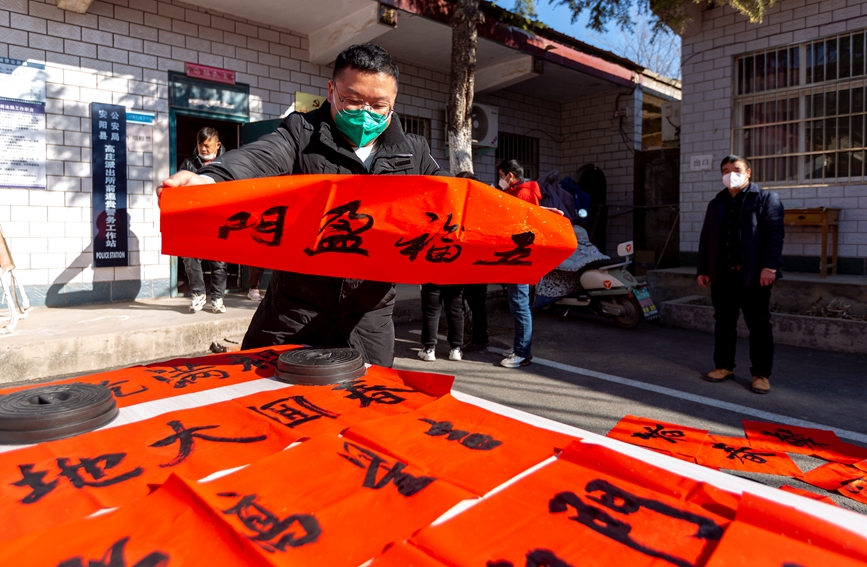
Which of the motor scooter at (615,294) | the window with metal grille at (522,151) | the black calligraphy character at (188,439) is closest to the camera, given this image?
the black calligraphy character at (188,439)

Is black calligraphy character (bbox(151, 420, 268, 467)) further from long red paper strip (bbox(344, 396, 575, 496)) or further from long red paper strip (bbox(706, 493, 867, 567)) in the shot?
long red paper strip (bbox(706, 493, 867, 567))

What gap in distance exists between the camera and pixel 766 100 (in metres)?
9.23

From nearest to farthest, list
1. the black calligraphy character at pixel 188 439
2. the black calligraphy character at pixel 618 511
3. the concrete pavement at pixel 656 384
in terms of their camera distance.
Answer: the black calligraphy character at pixel 618 511
the black calligraphy character at pixel 188 439
the concrete pavement at pixel 656 384

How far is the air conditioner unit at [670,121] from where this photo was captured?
12.5 m

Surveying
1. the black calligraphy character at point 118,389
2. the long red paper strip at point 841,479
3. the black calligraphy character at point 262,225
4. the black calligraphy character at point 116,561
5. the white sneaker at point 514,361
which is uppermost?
the black calligraphy character at point 262,225

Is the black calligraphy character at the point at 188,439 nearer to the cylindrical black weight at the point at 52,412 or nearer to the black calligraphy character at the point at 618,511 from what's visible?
the cylindrical black weight at the point at 52,412

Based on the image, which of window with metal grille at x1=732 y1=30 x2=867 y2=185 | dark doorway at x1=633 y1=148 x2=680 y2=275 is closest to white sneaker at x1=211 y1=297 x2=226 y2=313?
window with metal grille at x1=732 y1=30 x2=867 y2=185

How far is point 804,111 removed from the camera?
8914 millimetres

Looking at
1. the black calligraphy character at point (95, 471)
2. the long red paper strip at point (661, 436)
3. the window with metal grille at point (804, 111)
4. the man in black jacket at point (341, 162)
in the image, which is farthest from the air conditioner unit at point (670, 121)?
the black calligraphy character at point (95, 471)

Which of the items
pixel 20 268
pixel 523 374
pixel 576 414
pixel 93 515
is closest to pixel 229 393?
pixel 93 515

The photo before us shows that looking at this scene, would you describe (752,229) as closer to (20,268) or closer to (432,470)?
(432,470)

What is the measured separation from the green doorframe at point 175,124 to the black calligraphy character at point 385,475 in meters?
7.35

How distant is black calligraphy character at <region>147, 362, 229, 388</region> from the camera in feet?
6.56

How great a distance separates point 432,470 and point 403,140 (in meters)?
1.57
